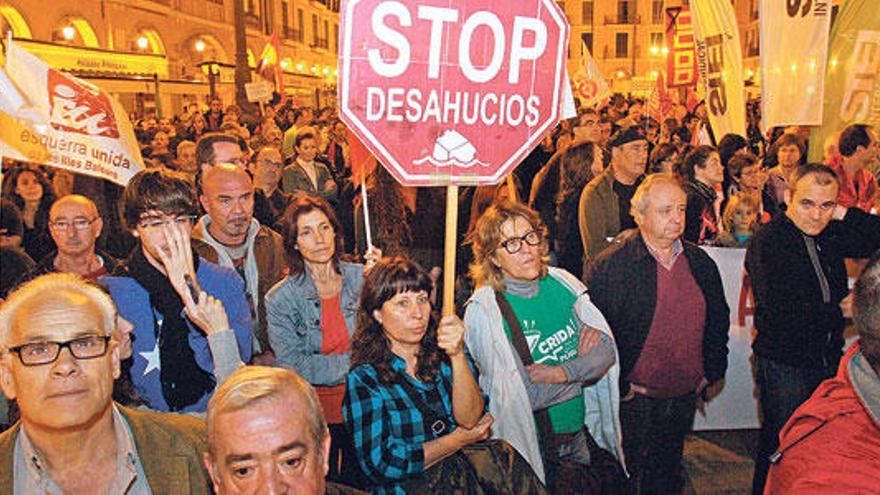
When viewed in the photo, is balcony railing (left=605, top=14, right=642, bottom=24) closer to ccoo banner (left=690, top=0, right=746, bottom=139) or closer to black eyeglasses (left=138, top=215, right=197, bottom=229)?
ccoo banner (left=690, top=0, right=746, bottom=139)

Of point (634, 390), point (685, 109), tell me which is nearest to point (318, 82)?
point (685, 109)

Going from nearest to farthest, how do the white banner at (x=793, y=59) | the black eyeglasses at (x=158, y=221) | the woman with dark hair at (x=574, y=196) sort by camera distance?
the black eyeglasses at (x=158, y=221), the white banner at (x=793, y=59), the woman with dark hair at (x=574, y=196)

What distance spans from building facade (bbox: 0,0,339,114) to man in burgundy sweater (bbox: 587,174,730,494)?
554 inches

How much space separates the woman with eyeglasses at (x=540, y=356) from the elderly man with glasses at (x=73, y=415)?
4.97 feet

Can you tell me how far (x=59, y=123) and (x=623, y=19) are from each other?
73.3 metres

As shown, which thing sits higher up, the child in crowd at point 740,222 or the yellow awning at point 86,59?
the yellow awning at point 86,59

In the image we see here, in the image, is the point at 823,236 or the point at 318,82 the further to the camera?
the point at 318,82

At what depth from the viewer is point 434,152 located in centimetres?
271

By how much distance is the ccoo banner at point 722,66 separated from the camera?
6719mm

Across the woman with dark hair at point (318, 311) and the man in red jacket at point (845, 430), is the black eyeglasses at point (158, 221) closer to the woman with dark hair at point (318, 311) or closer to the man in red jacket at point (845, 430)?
the woman with dark hair at point (318, 311)

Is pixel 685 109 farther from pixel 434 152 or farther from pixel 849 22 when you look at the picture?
pixel 434 152

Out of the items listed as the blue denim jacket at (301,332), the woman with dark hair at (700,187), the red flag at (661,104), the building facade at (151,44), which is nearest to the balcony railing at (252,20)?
the building facade at (151,44)

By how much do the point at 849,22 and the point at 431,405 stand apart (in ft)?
16.2

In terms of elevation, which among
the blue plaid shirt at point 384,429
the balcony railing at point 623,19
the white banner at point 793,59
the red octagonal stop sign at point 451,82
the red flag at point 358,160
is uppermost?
the balcony railing at point 623,19
